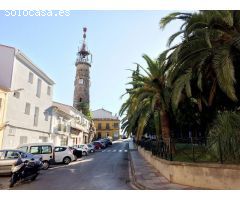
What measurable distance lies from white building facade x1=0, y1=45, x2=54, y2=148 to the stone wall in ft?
44.9

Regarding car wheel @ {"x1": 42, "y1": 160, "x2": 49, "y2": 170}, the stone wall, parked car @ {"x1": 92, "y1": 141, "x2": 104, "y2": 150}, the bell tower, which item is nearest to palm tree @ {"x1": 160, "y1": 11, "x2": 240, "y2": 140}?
the stone wall

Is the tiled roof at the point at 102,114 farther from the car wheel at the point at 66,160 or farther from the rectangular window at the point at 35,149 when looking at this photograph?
the rectangular window at the point at 35,149

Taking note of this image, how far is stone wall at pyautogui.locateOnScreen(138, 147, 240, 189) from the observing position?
7.95 m

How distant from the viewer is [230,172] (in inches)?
315

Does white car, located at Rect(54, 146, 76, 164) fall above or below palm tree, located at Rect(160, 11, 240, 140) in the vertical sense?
below

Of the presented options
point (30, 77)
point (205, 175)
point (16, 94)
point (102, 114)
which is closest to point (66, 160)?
point (16, 94)

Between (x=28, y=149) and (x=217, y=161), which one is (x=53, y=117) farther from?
(x=217, y=161)

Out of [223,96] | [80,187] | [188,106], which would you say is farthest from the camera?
[188,106]

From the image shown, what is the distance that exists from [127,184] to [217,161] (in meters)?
3.92

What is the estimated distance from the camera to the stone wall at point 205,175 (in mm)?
7945

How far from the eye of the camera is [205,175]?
28.5ft

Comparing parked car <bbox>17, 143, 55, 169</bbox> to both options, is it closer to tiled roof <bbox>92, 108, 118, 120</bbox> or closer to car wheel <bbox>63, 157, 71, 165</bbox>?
car wheel <bbox>63, 157, 71, 165</bbox>

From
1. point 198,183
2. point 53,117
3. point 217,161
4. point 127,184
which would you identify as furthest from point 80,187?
point 53,117

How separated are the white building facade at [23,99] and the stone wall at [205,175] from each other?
13695 mm
